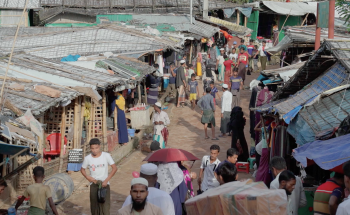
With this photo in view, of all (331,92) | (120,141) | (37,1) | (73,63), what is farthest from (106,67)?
(37,1)

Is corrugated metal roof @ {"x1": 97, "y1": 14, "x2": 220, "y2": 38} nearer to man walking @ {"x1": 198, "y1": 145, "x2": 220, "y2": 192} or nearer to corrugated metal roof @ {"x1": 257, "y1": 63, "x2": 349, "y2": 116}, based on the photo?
corrugated metal roof @ {"x1": 257, "y1": 63, "x2": 349, "y2": 116}

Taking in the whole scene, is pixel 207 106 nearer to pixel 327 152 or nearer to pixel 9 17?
pixel 327 152

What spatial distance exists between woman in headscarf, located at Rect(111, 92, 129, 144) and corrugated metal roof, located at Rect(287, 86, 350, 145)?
22.9 feet

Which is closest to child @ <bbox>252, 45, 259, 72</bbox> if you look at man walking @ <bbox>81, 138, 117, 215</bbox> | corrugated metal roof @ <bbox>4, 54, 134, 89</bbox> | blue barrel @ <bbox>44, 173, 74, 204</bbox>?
corrugated metal roof @ <bbox>4, 54, 134, 89</bbox>

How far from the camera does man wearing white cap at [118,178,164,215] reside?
5145mm

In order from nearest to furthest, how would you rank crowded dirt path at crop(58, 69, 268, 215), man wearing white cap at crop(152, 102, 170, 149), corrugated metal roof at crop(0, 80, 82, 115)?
corrugated metal roof at crop(0, 80, 82, 115) → crowded dirt path at crop(58, 69, 268, 215) → man wearing white cap at crop(152, 102, 170, 149)

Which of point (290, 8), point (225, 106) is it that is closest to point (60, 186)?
point (225, 106)

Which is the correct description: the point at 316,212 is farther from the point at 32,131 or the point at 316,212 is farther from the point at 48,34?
the point at 48,34

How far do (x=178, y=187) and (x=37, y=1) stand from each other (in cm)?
2354

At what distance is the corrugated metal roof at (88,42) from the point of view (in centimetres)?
1820

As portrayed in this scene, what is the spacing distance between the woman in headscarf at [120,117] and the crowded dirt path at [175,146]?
1.74 feet

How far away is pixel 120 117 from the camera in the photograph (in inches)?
592

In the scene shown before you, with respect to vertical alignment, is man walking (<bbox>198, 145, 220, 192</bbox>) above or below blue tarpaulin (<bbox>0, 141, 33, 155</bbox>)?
below

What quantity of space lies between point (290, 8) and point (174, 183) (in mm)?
30420
